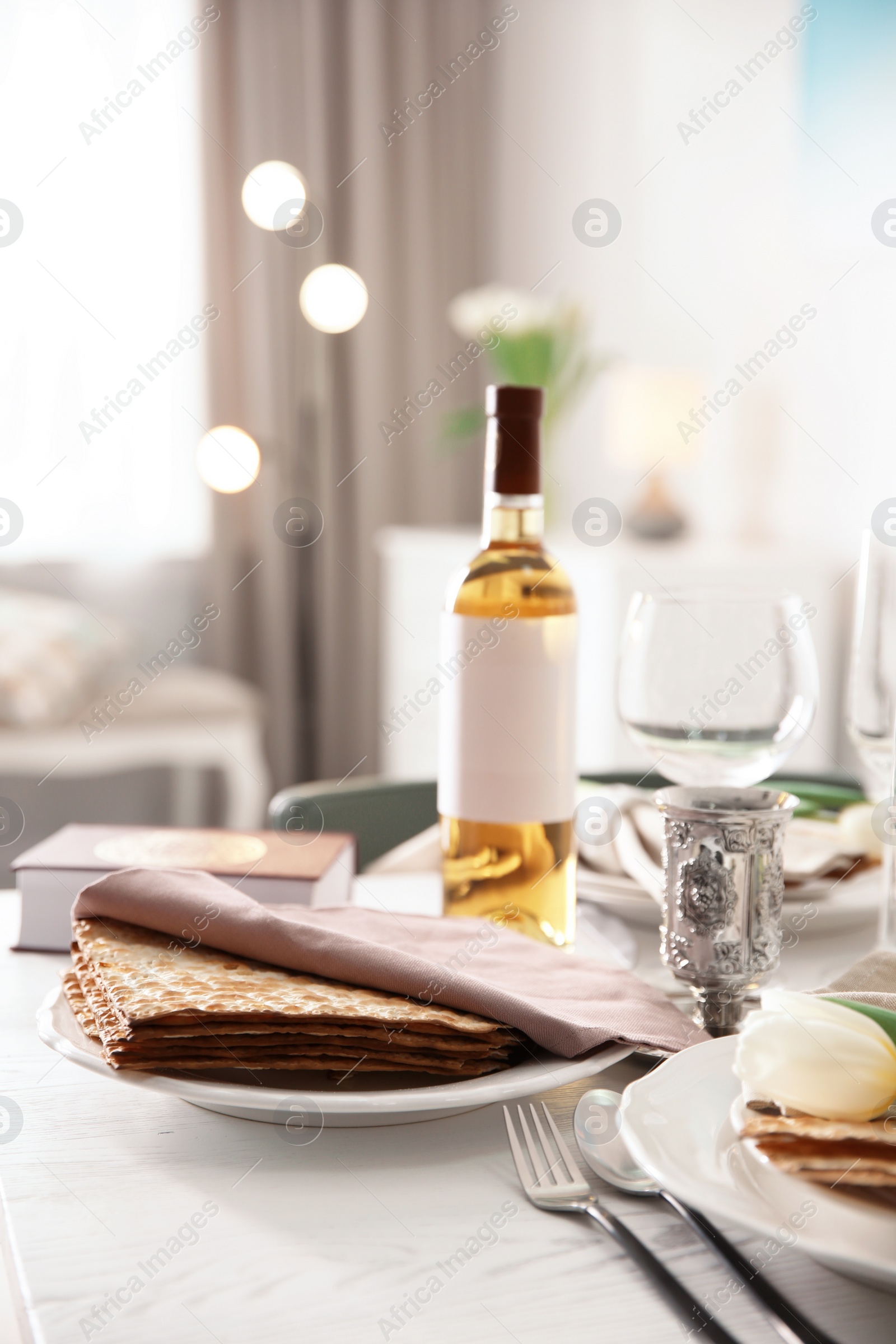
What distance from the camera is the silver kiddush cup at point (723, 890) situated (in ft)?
1.93

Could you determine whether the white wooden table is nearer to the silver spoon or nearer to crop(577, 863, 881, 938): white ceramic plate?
the silver spoon

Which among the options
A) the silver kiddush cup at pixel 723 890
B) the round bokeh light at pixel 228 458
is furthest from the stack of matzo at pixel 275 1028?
the round bokeh light at pixel 228 458

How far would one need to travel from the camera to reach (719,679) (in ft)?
2.41

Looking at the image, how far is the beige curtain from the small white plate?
2.75 metres

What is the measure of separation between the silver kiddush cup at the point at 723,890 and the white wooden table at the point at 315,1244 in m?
0.10

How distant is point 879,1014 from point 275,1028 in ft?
0.82

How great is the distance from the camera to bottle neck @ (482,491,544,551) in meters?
0.79

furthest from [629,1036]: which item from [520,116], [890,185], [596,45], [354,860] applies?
[520,116]

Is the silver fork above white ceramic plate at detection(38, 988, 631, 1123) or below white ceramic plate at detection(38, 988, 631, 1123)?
below

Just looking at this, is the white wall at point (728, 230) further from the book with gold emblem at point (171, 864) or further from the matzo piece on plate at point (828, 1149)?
the matzo piece on plate at point (828, 1149)

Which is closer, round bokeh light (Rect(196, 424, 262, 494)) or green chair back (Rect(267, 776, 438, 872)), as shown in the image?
green chair back (Rect(267, 776, 438, 872))

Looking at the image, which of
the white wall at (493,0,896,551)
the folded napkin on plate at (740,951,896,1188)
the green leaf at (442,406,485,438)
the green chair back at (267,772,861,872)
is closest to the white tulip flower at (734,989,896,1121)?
the folded napkin on plate at (740,951,896,1188)

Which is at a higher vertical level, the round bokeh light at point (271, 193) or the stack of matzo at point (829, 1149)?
the round bokeh light at point (271, 193)

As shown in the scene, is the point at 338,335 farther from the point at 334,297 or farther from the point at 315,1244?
the point at 315,1244
